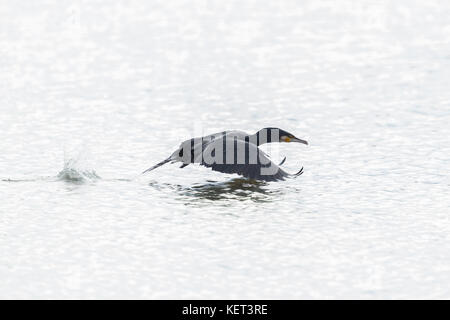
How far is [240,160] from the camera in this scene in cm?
1164

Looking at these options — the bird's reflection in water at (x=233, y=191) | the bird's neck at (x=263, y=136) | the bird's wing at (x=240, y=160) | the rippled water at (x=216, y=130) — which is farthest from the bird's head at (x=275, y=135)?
the bird's wing at (x=240, y=160)

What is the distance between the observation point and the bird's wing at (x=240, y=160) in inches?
457

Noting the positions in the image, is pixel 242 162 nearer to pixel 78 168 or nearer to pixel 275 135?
pixel 275 135

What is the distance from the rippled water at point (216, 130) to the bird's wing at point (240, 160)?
29cm

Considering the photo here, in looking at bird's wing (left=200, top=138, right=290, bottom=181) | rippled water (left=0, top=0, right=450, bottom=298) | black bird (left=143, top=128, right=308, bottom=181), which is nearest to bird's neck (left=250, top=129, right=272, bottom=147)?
rippled water (left=0, top=0, right=450, bottom=298)

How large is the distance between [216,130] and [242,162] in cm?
280

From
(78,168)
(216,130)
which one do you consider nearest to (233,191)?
(78,168)

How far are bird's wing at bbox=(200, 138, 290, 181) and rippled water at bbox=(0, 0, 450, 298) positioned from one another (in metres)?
0.29

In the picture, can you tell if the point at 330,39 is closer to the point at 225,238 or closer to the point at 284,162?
the point at 284,162

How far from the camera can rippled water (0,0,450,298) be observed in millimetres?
9359

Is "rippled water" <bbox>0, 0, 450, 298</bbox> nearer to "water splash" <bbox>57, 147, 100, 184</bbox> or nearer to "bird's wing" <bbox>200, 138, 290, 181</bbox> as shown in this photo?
"water splash" <bbox>57, 147, 100, 184</bbox>

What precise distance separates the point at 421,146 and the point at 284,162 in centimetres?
179
